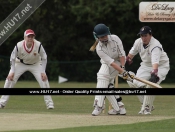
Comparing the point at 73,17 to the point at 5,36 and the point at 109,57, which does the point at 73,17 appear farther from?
the point at 109,57

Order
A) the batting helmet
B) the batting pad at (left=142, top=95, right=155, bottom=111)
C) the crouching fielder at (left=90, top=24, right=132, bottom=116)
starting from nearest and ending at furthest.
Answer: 1. the batting helmet
2. the crouching fielder at (left=90, top=24, right=132, bottom=116)
3. the batting pad at (left=142, top=95, right=155, bottom=111)

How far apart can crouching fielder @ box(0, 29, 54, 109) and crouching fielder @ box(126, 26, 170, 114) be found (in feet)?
8.98

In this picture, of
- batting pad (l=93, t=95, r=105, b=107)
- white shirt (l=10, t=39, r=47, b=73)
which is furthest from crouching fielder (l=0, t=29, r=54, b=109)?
batting pad (l=93, t=95, r=105, b=107)

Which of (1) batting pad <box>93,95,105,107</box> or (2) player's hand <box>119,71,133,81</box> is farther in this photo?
(2) player's hand <box>119,71,133,81</box>

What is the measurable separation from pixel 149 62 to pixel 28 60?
3.45m

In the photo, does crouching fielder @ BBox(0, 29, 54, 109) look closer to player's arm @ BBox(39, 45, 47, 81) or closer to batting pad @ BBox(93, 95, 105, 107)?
player's arm @ BBox(39, 45, 47, 81)

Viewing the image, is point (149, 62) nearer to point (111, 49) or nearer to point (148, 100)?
point (148, 100)

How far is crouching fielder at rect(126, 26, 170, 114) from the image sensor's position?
1363 cm

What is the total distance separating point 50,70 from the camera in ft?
117

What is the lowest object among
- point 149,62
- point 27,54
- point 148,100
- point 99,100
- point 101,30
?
point 99,100

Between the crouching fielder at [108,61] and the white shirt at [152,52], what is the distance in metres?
0.70

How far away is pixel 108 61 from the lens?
13.3m

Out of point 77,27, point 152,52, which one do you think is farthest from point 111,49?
point 77,27

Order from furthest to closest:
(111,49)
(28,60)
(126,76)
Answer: (28,60) < (111,49) < (126,76)
